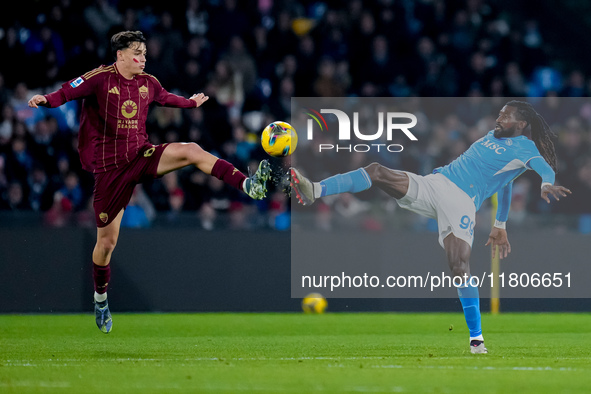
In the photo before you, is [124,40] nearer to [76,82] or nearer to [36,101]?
[76,82]

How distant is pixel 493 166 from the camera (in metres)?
10.0

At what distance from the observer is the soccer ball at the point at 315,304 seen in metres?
15.6

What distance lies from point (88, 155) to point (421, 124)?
664cm

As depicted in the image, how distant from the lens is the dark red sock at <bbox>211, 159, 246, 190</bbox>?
902cm

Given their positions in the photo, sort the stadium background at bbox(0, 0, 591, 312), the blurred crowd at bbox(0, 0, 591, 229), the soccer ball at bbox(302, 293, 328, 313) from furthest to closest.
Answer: the soccer ball at bbox(302, 293, 328, 313) < the blurred crowd at bbox(0, 0, 591, 229) < the stadium background at bbox(0, 0, 591, 312)

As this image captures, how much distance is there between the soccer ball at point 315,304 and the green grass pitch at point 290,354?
1.80ft

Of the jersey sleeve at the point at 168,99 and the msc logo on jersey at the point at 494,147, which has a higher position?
the jersey sleeve at the point at 168,99

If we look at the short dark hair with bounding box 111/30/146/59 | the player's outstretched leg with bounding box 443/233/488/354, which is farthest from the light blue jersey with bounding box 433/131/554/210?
the short dark hair with bounding box 111/30/146/59

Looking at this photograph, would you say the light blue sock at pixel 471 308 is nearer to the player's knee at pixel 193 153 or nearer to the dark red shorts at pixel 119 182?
the player's knee at pixel 193 153

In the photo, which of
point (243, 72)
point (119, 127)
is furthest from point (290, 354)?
point (243, 72)

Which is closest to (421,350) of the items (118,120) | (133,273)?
(118,120)

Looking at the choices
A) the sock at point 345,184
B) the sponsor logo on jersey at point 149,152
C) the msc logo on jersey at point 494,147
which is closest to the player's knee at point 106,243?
the sponsor logo on jersey at point 149,152

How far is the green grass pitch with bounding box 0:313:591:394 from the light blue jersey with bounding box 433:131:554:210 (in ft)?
5.17

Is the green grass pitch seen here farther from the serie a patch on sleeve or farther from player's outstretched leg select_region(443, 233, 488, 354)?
the serie a patch on sleeve
